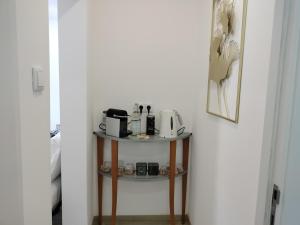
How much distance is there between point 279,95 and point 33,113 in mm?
987

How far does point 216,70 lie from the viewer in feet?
6.50

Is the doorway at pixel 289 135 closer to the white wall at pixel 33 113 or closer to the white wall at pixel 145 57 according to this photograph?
the white wall at pixel 33 113

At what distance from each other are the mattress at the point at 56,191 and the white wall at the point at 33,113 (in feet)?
3.73

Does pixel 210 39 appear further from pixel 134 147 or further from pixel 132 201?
pixel 132 201

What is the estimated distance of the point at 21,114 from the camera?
100 cm

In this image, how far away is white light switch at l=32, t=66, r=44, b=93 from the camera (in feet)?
3.68

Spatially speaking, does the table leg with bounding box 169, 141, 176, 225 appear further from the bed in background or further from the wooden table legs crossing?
the bed in background

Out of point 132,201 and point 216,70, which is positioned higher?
point 216,70

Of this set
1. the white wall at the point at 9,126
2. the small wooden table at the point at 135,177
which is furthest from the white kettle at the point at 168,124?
Result: the white wall at the point at 9,126

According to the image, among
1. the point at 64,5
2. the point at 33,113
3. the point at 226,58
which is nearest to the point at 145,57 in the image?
the point at 64,5

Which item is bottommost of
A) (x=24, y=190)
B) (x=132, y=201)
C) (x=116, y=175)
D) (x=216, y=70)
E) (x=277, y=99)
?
(x=132, y=201)

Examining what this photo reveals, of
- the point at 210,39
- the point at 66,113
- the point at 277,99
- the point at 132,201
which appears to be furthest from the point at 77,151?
the point at 277,99

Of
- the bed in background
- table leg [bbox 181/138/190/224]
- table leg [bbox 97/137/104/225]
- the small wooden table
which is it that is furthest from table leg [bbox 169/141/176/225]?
the bed in background

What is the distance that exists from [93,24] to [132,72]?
57 centimetres
